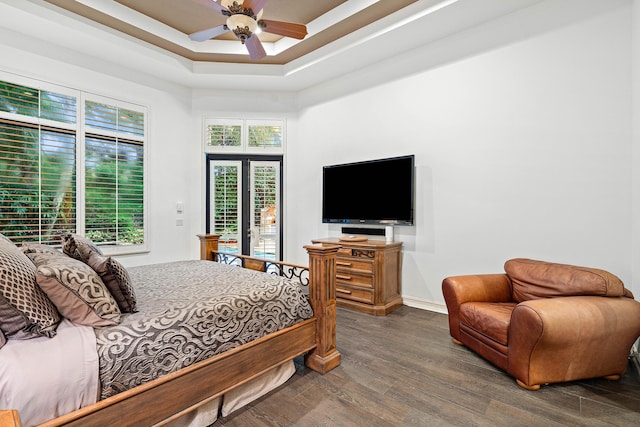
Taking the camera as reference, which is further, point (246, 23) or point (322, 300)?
point (246, 23)

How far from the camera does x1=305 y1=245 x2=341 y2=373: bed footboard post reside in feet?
7.32

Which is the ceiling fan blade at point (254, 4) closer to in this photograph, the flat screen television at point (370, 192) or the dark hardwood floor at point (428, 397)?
the flat screen television at point (370, 192)

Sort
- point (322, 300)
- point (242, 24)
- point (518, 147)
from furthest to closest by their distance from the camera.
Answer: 1. point (518, 147)
2. point (242, 24)
3. point (322, 300)

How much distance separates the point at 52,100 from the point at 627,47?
19.7 feet

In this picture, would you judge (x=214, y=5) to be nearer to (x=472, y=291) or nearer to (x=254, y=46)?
(x=254, y=46)

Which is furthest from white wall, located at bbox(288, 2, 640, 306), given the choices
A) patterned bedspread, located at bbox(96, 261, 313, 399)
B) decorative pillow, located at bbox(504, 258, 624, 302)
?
patterned bedspread, located at bbox(96, 261, 313, 399)

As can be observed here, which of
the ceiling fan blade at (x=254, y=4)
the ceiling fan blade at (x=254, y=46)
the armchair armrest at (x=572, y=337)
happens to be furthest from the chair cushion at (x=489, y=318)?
the ceiling fan blade at (x=254, y=46)

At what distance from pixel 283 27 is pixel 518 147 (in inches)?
105

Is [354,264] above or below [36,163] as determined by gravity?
below

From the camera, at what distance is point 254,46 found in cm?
326

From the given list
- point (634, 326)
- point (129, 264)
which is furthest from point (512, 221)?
point (129, 264)

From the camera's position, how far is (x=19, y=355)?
1.15 meters

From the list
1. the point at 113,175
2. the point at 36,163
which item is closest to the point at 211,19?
the point at 113,175

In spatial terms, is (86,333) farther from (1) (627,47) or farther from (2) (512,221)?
(1) (627,47)
